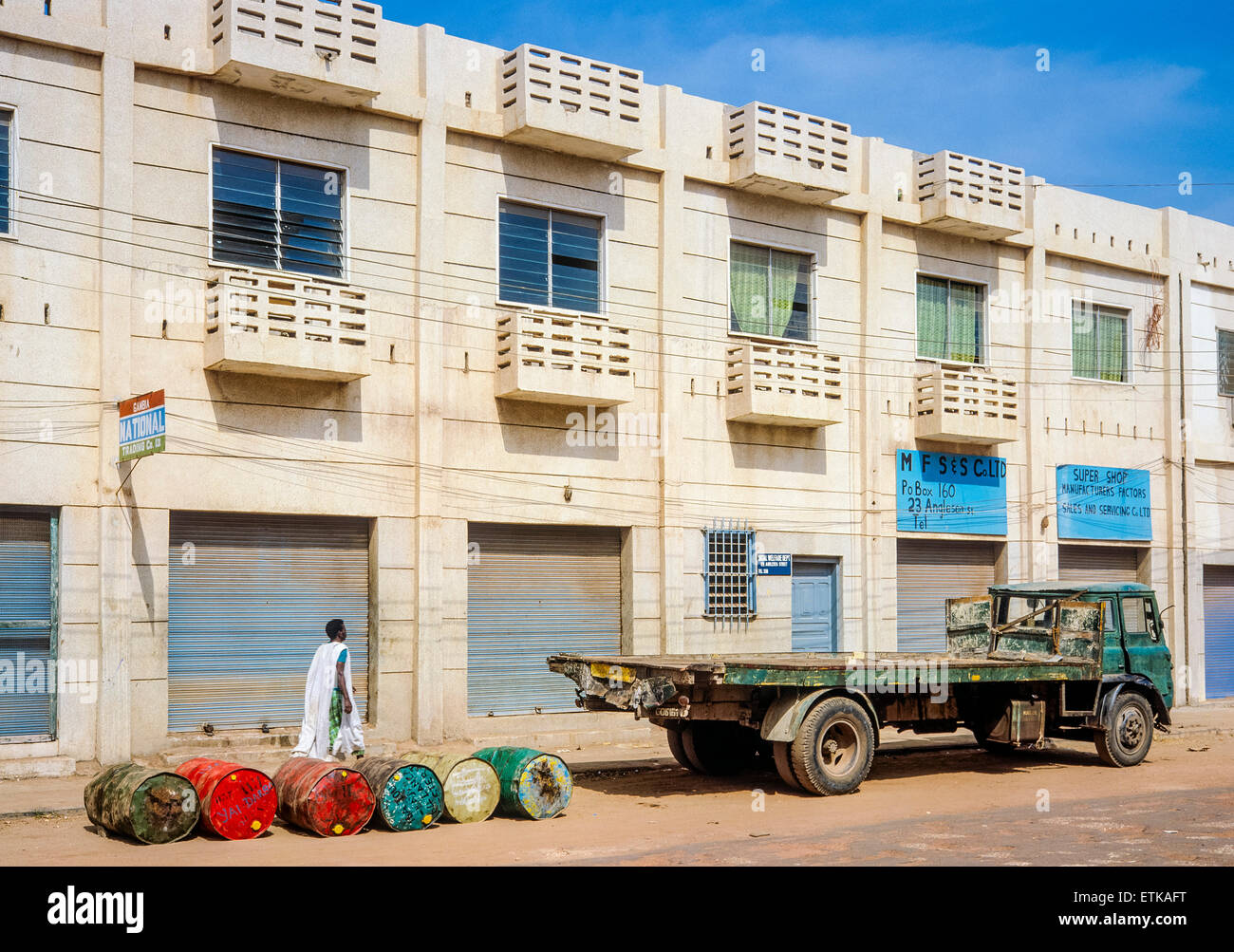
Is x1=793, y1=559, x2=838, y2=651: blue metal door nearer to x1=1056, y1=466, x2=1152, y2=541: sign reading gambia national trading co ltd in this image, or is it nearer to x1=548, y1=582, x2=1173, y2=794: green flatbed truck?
x1=548, y1=582, x2=1173, y2=794: green flatbed truck

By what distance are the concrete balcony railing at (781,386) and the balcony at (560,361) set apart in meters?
2.19

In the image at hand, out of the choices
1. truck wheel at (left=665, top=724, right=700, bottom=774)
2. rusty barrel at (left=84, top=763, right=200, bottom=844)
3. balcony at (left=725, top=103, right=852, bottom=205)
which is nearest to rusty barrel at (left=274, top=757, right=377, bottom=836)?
rusty barrel at (left=84, top=763, right=200, bottom=844)

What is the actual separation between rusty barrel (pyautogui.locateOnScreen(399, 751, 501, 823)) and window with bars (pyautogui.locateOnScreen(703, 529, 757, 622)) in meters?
8.46

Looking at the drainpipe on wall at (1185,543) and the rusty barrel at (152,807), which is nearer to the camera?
the rusty barrel at (152,807)

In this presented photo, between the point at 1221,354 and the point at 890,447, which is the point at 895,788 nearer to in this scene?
the point at 890,447

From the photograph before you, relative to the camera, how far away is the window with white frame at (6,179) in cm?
1443

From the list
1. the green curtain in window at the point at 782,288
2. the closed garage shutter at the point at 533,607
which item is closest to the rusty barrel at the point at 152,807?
the closed garage shutter at the point at 533,607

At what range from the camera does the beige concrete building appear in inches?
577

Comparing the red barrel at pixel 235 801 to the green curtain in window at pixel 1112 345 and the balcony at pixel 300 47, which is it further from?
the green curtain in window at pixel 1112 345

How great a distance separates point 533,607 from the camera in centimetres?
1833

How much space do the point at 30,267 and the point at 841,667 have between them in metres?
9.72

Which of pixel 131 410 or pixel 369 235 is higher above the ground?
pixel 369 235

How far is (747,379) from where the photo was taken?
19531 millimetres
